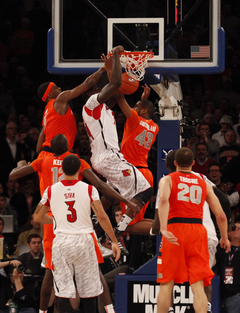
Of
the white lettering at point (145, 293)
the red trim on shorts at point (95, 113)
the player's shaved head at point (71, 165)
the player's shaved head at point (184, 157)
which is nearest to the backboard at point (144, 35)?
the red trim on shorts at point (95, 113)

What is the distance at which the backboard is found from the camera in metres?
7.85

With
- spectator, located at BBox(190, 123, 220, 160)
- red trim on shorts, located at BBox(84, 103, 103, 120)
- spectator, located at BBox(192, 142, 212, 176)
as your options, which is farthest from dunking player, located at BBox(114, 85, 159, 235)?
spectator, located at BBox(190, 123, 220, 160)

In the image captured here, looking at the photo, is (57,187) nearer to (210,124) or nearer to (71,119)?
(71,119)

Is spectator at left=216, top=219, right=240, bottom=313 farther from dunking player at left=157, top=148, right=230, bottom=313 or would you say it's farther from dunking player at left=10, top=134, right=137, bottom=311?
dunking player at left=157, top=148, right=230, bottom=313

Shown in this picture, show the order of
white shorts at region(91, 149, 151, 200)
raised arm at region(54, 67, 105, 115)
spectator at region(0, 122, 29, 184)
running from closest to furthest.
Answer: raised arm at region(54, 67, 105, 115), white shorts at region(91, 149, 151, 200), spectator at region(0, 122, 29, 184)

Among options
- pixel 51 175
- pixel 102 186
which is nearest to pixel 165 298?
pixel 102 186

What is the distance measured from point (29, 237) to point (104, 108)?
2.91 meters

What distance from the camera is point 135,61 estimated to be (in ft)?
24.9

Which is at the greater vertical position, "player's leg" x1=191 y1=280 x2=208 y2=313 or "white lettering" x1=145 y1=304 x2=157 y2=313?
"player's leg" x1=191 y1=280 x2=208 y2=313

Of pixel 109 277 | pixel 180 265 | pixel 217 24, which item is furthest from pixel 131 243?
pixel 217 24

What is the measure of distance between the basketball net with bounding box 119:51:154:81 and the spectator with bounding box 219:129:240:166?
4125 millimetres

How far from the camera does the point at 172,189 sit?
6.39 m

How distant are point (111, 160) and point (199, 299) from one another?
2.24 m

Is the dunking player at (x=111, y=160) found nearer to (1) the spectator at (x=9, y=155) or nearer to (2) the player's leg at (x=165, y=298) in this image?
(2) the player's leg at (x=165, y=298)
